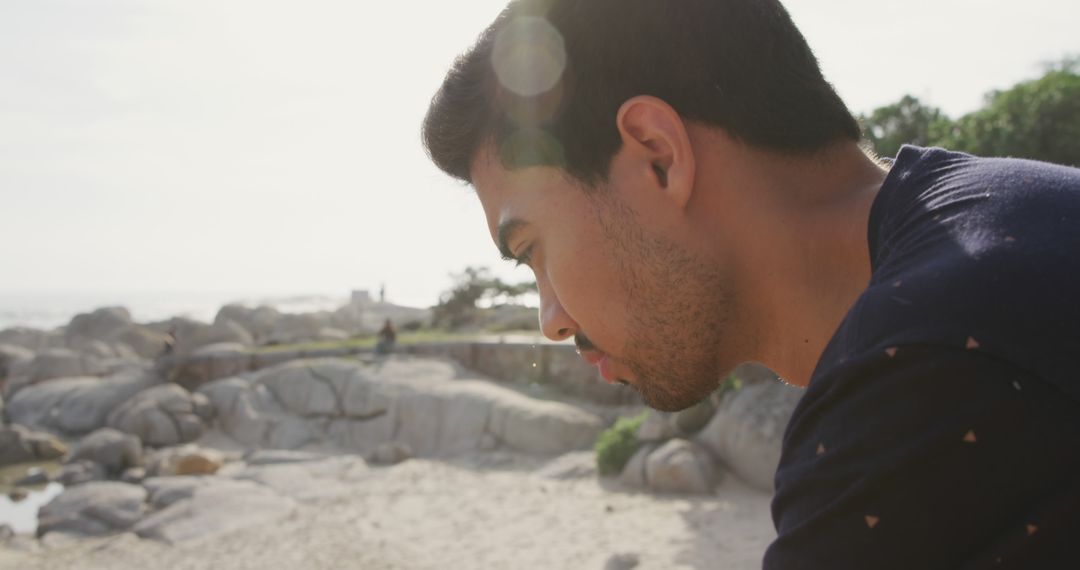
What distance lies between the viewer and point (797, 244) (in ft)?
4.97

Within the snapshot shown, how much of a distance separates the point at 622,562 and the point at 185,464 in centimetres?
1048

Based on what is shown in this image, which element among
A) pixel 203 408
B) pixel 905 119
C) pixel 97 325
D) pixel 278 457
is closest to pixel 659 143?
→ pixel 278 457

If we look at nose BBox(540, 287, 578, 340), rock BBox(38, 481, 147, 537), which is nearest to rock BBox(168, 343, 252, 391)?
rock BBox(38, 481, 147, 537)

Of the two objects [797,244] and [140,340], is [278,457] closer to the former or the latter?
[797,244]

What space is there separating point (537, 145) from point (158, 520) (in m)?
13.2

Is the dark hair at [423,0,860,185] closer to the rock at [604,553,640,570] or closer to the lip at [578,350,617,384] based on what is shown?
the lip at [578,350,617,384]

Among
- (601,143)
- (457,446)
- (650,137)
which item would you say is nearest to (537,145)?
(601,143)

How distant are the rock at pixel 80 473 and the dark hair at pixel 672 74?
17641mm

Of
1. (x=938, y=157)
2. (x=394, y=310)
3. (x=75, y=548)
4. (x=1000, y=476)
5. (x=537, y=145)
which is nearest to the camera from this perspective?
(x=1000, y=476)

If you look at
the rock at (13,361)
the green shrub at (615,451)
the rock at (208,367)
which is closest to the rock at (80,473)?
the rock at (208,367)

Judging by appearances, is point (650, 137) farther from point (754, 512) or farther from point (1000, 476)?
point (754, 512)

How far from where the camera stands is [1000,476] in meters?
0.89

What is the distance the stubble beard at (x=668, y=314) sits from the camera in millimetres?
1610

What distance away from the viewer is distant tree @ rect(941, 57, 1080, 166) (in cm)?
1684
